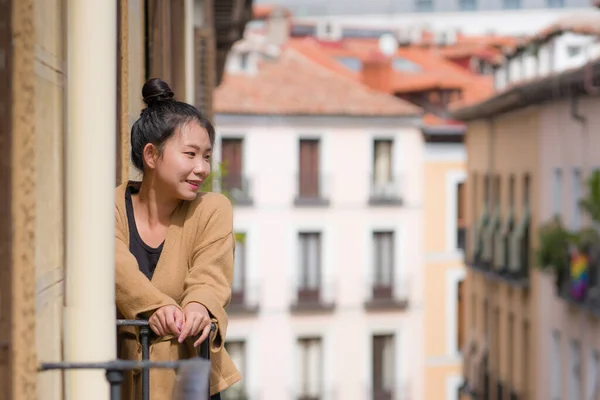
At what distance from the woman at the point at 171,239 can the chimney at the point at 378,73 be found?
42.8m

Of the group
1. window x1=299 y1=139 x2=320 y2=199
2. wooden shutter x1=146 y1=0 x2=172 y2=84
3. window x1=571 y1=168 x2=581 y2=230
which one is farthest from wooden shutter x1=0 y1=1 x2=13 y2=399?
window x1=299 y1=139 x2=320 y2=199

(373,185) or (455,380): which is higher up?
(373,185)

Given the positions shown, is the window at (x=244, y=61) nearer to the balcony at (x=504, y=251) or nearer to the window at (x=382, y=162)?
the window at (x=382, y=162)

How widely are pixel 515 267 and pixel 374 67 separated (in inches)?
653

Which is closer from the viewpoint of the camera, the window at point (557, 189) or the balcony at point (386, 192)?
the window at point (557, 189)

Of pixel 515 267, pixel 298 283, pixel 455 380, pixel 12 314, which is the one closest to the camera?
pixel 12 314

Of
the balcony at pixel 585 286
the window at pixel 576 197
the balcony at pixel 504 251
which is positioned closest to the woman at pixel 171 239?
the balcony at pixel 585 286

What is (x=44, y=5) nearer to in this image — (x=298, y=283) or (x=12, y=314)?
(x=12, y=314)

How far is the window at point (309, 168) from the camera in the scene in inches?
1687

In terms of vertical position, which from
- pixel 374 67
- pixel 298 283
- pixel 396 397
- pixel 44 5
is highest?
pixel 374 67

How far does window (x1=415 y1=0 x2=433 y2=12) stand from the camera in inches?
2773

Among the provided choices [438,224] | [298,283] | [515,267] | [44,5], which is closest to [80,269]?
[44,5]

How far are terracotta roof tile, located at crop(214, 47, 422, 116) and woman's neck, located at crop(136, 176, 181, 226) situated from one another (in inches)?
1445

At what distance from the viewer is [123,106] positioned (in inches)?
229
